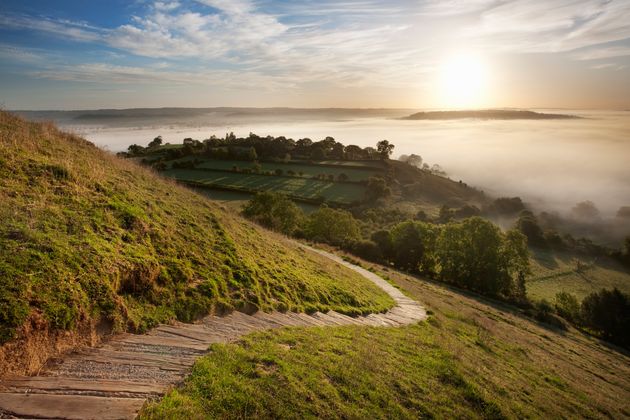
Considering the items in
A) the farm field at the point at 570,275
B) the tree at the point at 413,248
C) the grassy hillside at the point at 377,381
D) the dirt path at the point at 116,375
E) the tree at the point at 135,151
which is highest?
the tree at the point at 135,151

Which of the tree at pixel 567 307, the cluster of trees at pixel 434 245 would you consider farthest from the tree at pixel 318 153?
the tree at pixel 567 307

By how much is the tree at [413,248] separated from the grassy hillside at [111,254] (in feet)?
115

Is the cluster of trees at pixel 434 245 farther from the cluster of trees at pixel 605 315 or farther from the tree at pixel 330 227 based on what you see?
the cluster of trees at pixel 605 315

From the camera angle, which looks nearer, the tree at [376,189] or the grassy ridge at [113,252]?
the grassy ridge at [113,252]

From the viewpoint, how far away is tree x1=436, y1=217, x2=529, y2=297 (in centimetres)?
4612

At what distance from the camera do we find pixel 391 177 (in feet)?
335

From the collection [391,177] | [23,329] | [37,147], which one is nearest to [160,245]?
[23,329]

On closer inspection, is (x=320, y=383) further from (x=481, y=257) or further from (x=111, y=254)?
(x=481, y=257)

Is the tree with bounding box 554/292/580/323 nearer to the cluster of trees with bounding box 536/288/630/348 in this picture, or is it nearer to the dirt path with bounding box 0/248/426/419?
the cluster of trees with bounding box 536/288/630/348

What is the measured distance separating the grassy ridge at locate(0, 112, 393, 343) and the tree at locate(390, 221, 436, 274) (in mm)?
35447

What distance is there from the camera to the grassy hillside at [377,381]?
702cm

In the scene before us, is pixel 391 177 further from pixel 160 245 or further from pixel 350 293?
pixel 160 245

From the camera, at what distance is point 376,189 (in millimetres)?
88125

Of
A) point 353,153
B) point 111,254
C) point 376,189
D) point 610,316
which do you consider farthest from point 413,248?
point 353,153
